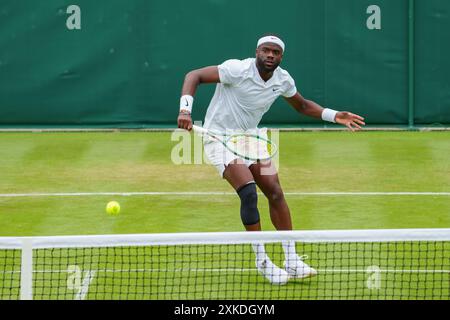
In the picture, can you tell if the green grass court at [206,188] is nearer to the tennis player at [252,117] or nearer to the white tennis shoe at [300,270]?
the white tennis shoe at [300,270]

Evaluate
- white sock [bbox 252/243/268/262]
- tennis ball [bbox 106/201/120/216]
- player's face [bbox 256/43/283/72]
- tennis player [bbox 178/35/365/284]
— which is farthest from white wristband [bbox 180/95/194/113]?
tennis ball [bbox 106/201/120/216]

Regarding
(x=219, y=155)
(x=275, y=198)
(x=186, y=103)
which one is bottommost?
(x=275, y=198)

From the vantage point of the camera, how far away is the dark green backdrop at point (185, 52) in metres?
17.7

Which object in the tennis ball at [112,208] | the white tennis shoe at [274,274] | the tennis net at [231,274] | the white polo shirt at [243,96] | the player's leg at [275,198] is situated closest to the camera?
the tennis net at [231,274]

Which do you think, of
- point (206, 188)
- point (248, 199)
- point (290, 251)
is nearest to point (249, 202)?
point (248, 199)

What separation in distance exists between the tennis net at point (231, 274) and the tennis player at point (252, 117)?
18 cm

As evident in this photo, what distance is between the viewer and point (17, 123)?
59.2 ft

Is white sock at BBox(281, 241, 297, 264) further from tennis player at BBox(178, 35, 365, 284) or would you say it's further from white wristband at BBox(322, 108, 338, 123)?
white wristband at BBox(322, 108, 338, 123)

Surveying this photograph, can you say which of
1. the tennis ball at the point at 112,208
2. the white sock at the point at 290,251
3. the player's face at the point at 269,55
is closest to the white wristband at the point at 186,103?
the player's face at the point at 269,55

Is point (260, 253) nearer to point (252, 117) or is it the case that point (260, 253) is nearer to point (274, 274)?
point (274, 274)

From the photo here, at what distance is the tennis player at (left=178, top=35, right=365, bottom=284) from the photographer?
29.5ft

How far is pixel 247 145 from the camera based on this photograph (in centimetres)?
942

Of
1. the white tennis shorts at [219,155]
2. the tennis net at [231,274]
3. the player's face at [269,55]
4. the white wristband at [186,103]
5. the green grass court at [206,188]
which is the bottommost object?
the tennis net at [231,274]

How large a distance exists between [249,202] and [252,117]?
34.3 inches
